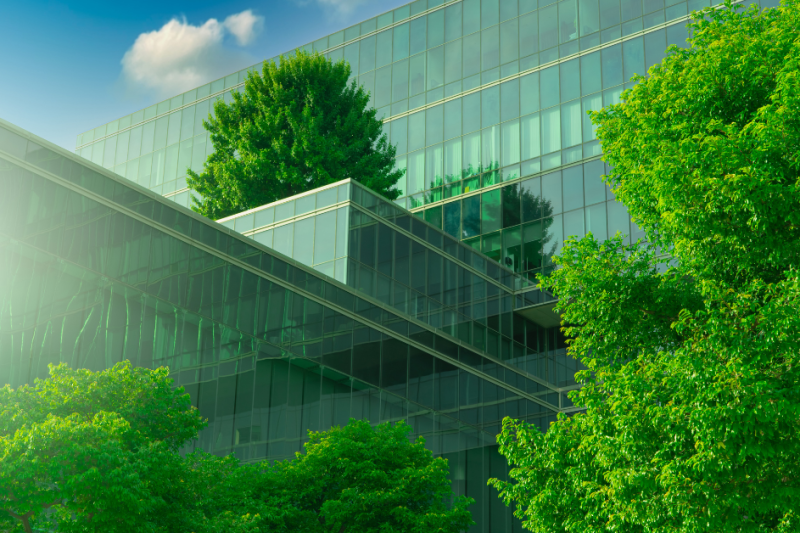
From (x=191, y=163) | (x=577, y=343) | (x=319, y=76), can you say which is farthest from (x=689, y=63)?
(x=191, y=163)

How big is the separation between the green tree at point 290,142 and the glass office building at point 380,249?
5421mm

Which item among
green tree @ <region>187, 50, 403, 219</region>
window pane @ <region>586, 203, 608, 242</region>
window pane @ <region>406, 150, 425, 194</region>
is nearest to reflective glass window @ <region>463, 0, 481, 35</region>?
window pane @ <region>406, 150, 425, 194</region>

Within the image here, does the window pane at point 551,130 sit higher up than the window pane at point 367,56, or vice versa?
the window pane at point 367,56

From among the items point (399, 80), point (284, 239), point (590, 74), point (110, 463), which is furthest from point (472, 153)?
point (110, 463)

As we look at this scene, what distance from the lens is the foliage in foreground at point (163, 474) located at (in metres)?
14.2

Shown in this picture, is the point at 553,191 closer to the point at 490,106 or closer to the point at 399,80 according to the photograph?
the point at 490,106

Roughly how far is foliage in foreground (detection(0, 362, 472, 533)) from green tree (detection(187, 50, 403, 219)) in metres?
19.2

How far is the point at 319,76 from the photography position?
43.8 meters

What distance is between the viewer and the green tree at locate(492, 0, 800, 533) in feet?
43.9

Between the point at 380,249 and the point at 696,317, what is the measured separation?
1820cm

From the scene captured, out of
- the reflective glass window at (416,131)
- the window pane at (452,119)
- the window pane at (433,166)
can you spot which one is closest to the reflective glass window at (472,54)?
the window pane at (452,119)

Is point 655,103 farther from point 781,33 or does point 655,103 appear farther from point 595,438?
point 595,438

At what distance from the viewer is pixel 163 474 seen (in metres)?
15.7

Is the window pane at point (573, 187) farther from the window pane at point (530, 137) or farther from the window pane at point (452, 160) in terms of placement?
the window pane at point (452, 160)
